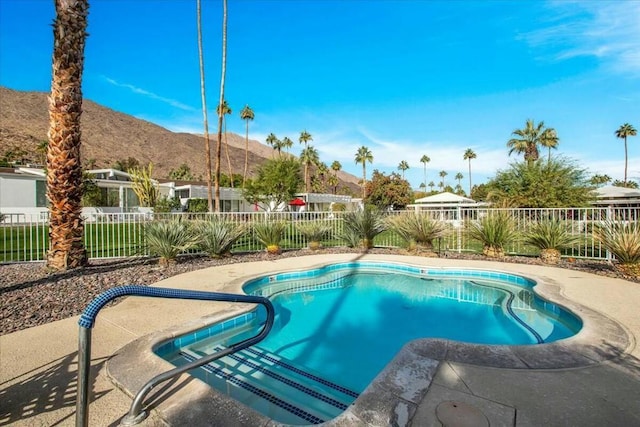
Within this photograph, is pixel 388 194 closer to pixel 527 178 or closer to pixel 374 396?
pixel 527 178

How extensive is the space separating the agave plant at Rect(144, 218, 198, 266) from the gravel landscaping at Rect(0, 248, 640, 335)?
324 mm

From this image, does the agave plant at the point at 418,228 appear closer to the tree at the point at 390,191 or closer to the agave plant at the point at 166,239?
the agave plant at the point at 166,239

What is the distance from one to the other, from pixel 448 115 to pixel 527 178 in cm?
840

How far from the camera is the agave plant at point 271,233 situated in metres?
10.4

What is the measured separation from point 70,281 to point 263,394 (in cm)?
514

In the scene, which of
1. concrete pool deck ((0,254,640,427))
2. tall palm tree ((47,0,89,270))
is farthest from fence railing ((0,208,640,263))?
concrete pool deck ((0,254,640,427))

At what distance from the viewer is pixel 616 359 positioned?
3.06m

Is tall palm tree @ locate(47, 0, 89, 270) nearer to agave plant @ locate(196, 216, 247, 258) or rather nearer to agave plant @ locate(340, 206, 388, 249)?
agave plant @ locate(196, 216, 247, 258)

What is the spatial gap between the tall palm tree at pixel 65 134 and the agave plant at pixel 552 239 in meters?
11.7

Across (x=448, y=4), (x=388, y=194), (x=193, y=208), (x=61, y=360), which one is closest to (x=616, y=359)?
(x=61, y=360)

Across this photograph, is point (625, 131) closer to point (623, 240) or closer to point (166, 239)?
point (623, 240)

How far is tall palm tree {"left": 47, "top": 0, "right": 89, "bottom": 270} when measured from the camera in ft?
21.0

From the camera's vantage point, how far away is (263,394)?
3.00 m

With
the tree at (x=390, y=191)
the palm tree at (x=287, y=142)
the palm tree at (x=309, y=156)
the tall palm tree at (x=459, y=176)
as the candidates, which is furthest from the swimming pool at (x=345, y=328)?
the tall palm tree at (x=459, y=176)
